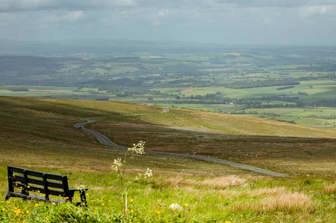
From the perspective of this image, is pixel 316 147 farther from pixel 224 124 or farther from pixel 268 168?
pixel 224 124

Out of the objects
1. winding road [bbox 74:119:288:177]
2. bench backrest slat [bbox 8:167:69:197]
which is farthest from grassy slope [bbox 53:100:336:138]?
bench backrest slat [bbox 8:167:69:197]

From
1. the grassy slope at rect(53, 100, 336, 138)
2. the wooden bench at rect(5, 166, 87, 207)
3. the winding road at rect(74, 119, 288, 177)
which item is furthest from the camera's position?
the grassy slope at rect(53, 100, 336, 138)

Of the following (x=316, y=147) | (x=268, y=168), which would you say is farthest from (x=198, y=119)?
(x=268, y=168)

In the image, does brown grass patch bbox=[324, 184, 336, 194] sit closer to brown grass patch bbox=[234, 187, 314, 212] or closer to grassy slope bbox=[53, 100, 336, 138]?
brown grass patch bbox=[234, 187, 314, 212]

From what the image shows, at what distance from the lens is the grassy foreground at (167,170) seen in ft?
54.6

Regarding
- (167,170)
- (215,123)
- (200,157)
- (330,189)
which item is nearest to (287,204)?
(330,189)

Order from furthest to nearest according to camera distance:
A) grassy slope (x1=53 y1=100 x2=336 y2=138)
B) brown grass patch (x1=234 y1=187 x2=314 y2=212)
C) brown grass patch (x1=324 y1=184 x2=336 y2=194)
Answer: grassy slope (x1=53 y1=100 x2=336 y2=138), brown grass patch (x1=324 y1=184 x2=336 y2=194), brown grass patch (x1=234 y1=187 x2=314 y2=212)

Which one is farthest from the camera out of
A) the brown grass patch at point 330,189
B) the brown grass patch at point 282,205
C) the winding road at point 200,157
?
the winding road at point 200,157

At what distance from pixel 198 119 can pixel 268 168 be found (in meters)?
95.1

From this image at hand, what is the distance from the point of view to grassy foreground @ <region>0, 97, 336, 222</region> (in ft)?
54.6

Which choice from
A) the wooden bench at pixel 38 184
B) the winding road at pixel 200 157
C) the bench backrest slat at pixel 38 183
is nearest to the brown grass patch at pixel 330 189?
the wooden bench at pixel 38 184

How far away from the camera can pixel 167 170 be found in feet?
172

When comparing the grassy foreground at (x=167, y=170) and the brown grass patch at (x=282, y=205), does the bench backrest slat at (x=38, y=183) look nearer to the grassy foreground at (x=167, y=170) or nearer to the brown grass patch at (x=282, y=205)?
the grassy foreground at (x=167, y=170)

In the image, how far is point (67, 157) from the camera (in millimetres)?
57250
